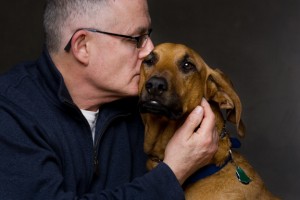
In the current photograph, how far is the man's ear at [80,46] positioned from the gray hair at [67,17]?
48 mm

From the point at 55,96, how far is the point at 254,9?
2361 millimetres

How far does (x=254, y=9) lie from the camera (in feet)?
14.9

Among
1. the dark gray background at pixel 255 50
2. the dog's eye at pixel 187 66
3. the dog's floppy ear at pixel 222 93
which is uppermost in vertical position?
the dog's eye at pixel 187 66

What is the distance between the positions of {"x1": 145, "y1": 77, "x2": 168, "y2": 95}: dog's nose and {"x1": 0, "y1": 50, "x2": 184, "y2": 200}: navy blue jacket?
1.01 feet

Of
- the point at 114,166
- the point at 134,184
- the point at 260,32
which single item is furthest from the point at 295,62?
the point at 134,184

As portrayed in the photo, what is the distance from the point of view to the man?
2.36m

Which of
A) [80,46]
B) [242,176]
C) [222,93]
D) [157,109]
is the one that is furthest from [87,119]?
[242,176]

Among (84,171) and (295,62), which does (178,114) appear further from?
(295,62)

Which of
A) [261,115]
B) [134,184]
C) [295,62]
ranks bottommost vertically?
[261,115]

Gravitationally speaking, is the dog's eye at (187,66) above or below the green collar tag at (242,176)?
above

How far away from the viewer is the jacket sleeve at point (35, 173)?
230 cm

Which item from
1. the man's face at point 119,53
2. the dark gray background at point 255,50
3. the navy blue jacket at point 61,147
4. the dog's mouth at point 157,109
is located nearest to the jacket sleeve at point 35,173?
the navy blue jacket at point 61,147

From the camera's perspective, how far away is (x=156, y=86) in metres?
2.47

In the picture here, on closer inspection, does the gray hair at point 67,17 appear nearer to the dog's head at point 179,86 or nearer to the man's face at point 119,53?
the man's face at point 119,53
